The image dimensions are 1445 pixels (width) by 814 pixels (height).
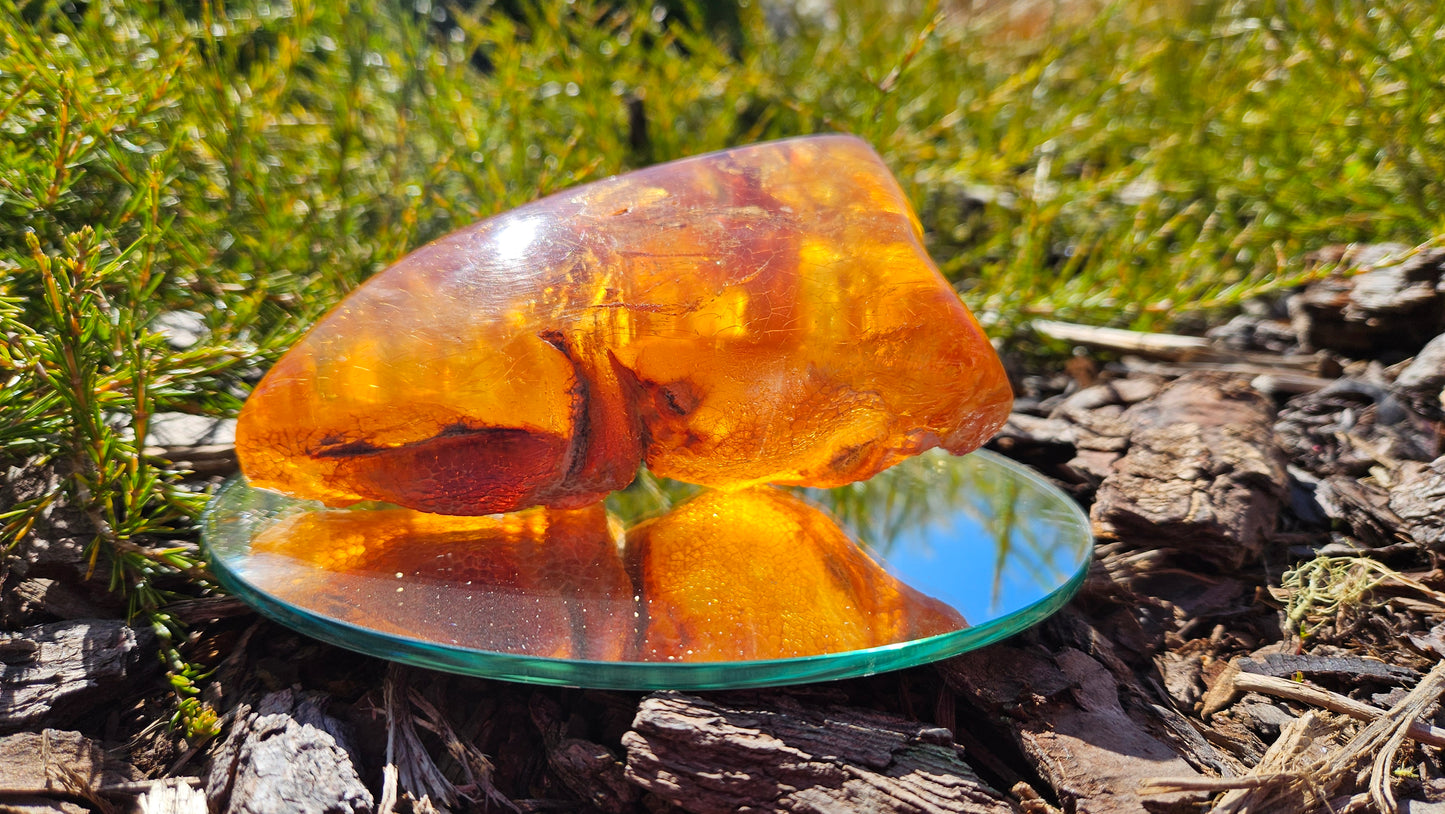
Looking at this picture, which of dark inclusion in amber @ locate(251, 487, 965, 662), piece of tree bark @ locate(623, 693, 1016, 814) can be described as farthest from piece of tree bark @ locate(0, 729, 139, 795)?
piece of tree bark @ locate(623, 693, 1016, 814)

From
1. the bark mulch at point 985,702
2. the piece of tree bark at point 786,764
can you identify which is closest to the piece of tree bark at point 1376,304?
the bark mulch at point 985,702

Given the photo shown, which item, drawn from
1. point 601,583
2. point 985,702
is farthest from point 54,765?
point 985,702

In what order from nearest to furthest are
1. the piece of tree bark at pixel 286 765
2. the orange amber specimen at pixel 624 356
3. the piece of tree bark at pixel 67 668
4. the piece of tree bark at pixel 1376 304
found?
1. the piece of tree bark at pixel 286 765
2. the piece of tree bark at pixel 67 668
3. the orange amber specimen at pixel 624 356
4. the piece of tree bark at pixel 1376 304

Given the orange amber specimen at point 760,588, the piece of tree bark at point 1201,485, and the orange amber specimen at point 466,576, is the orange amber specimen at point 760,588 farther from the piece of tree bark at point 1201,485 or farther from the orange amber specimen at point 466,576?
the piece of tree bark at point 1201,485

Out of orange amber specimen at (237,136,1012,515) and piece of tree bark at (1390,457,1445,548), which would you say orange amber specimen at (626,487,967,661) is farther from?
piece of tree bark at (1390,457,1445,548)

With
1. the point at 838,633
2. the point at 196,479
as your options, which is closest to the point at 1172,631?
the point at 838,633

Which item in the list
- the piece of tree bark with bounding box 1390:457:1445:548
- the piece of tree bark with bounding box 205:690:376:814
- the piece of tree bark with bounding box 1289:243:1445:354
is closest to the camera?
the piece of tree bark with bounding box 205:690:376:814
